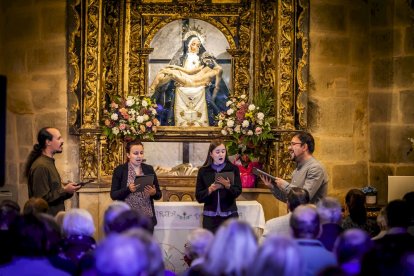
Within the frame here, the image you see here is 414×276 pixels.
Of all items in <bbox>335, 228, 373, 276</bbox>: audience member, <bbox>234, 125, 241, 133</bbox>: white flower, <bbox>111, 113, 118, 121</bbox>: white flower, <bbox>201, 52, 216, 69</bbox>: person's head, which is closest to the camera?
<bbox>335, 228, 373, 276</bbox>: audience member

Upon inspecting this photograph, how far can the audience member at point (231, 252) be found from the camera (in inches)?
153

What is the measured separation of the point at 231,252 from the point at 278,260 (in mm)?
365

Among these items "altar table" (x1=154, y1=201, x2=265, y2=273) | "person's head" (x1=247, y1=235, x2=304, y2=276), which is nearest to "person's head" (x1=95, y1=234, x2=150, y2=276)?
"person's head" (x1=247, y1=235, x2=304, y2=276)

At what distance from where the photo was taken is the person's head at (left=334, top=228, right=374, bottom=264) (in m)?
4.61

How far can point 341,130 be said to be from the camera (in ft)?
34.3

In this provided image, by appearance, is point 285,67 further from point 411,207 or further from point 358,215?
point 411,207

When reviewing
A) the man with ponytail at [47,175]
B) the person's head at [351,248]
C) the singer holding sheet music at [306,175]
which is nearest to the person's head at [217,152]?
the singer holding sheet music at [306,175]

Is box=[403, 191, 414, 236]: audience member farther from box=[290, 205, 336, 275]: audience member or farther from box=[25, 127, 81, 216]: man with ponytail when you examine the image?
box=[25, 127, 81, 216]: man with ponytail

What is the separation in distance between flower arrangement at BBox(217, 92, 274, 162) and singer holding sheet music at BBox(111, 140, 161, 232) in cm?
210

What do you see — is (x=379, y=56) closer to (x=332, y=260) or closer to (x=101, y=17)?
(x=101, y=17)

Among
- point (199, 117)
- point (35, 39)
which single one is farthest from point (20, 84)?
point (199, 117)

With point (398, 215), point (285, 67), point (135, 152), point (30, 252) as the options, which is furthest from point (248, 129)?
point (30, 252)

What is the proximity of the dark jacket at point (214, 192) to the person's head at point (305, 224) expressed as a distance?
3285 millimetres

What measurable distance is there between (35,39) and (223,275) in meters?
7.34
